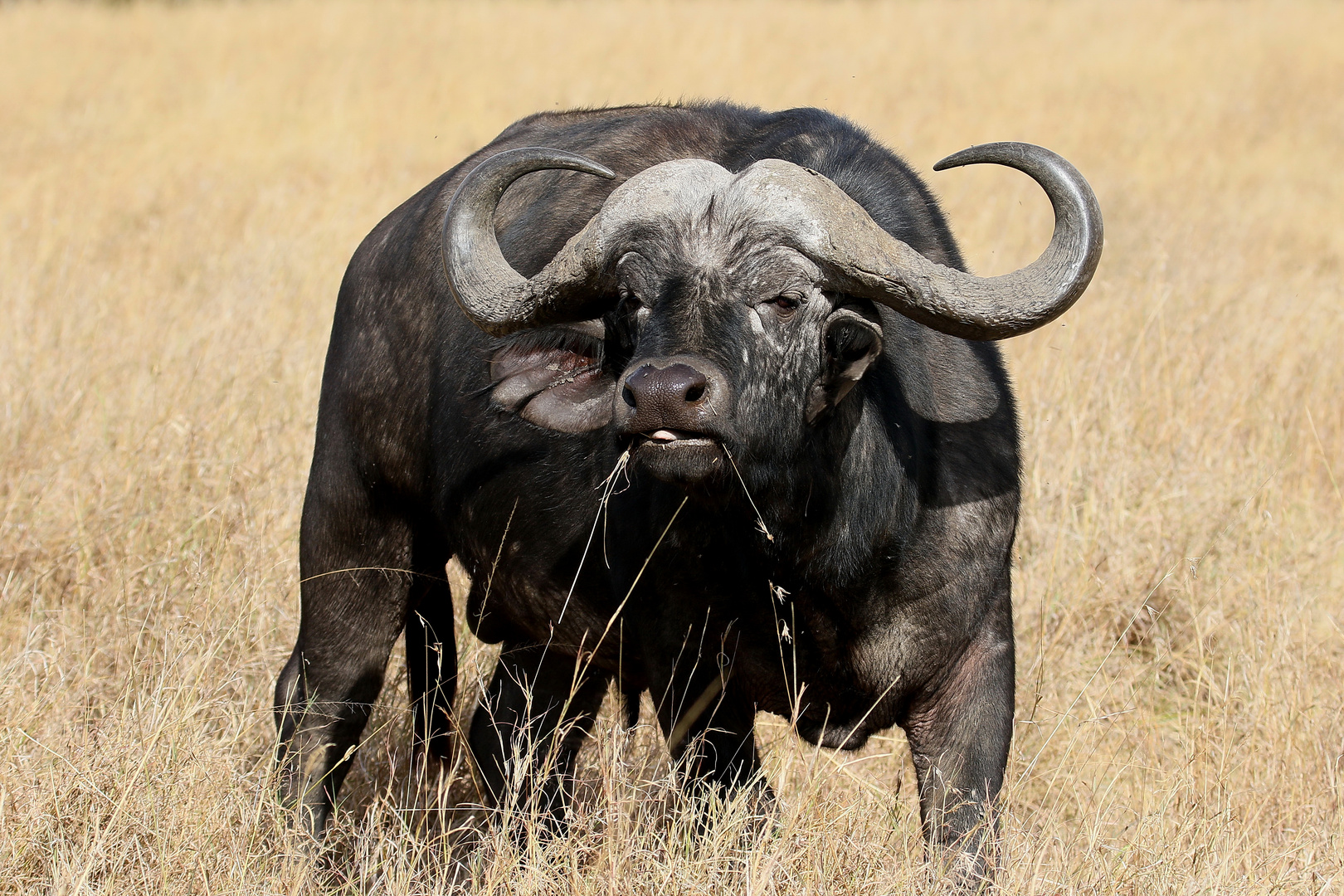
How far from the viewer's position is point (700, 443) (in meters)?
2.69

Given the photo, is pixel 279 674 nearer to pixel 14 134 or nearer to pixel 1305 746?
pixel 1305 746

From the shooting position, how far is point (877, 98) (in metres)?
13.0

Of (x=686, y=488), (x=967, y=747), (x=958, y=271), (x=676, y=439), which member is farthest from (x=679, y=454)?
(x=967, y=747)

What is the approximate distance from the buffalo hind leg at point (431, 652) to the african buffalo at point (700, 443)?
0.13 feet

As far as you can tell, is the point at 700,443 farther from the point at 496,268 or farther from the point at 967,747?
the point at 967,747

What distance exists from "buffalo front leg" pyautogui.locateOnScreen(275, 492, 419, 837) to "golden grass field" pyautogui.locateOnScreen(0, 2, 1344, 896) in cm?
17

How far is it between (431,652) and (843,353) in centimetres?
194

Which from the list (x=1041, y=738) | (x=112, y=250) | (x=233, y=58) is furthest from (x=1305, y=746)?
(x=233, y=58)

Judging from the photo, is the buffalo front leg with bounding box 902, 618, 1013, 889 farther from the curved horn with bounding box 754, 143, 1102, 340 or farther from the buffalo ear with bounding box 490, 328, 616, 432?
the buffalo ear with bounding box 490, 328, 616, 432

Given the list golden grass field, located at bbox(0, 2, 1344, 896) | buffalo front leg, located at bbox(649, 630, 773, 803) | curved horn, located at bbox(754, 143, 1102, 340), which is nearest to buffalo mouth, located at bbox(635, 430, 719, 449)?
curved horn, located at bbox(754, 143, 1102, 340)

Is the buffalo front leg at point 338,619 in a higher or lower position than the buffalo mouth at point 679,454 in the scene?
lower

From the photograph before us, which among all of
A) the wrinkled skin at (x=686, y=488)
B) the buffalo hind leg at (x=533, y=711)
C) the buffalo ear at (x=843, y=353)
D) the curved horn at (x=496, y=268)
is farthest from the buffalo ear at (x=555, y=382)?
the buffalo hind leg at (x=533, y=711)

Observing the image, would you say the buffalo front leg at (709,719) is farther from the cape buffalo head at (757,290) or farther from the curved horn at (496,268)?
the curved horn at (496,268)

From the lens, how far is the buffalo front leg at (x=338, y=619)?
4.13 metres
